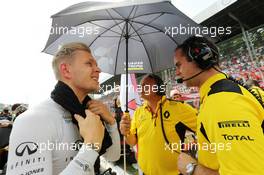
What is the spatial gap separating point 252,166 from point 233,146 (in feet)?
0.35

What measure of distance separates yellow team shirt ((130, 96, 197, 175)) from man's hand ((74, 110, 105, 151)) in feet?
4.35

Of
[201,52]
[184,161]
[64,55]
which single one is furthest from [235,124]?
[64,55]

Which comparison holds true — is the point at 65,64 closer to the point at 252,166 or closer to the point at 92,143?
the point at 92,143

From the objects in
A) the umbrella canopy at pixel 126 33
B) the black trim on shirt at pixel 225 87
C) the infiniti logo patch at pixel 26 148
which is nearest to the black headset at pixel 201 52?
the black trim on shirt at pixel 225 87

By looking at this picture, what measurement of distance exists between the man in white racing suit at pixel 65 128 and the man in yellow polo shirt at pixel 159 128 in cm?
97

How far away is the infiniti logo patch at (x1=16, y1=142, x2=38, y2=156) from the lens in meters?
1.00

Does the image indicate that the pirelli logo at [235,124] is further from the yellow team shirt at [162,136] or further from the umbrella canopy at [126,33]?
the yellow team shirt at [162,136]

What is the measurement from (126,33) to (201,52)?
1376mm

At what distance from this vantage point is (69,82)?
4.60 ft

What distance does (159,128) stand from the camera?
2.43 metres

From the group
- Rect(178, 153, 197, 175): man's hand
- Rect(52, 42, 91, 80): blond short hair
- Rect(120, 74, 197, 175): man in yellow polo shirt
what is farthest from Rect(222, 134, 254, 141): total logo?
Rect(120, 74, 197, 175): man in yellow polo shirt

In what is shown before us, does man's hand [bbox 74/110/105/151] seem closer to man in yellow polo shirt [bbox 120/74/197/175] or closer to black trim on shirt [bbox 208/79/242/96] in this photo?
black trim on shirt [bbox 208/79/242/96]

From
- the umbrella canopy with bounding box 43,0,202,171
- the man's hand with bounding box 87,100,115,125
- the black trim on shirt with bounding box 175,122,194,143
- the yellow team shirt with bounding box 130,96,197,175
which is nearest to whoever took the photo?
the man's hand with bounding box 87,100,115,125

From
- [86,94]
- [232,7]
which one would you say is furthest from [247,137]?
[232,7]
